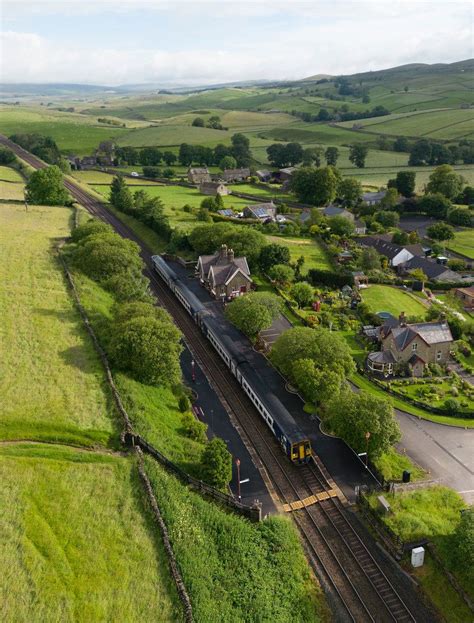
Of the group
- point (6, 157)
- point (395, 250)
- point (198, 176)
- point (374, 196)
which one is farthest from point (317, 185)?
point (6, 157)

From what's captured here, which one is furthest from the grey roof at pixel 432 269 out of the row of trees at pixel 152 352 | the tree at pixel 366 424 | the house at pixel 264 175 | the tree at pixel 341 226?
the house at pixel 264 175

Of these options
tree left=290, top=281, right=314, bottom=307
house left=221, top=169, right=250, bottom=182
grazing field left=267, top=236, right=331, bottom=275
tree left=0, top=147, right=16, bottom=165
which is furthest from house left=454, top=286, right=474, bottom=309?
tree left=0, top=147, right=16, bottom=165

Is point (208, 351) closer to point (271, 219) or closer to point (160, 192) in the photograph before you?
point (271, 219)

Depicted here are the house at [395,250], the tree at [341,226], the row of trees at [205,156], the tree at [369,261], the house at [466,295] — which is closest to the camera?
the house at [466,295]

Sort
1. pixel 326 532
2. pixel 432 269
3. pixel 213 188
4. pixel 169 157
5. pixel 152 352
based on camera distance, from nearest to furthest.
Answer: pixel 326 532 → pixel 152 352 → pixel 432 269 → pixel 213 188 → pixel 169 157

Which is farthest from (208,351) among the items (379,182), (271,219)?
(379,182)

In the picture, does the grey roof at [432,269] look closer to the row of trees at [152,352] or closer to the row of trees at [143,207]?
the row of trees at [143,207]

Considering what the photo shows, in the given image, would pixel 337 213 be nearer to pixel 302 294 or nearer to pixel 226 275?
pixel 302 294
